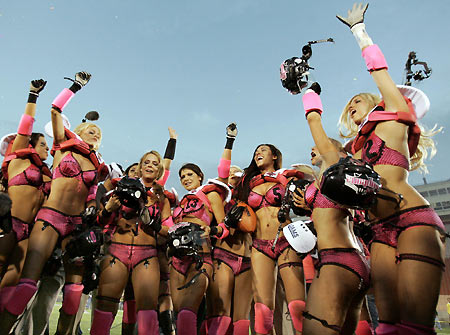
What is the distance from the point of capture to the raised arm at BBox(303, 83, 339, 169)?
8.57 feet

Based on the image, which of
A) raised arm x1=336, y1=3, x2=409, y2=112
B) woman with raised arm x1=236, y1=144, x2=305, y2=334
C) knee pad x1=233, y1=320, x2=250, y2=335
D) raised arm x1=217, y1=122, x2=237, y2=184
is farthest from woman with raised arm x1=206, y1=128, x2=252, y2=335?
raised arm x1=336, y1=3, x2=409, y2=112

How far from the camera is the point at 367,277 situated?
7.60 ft

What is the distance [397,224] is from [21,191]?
441 centimetres

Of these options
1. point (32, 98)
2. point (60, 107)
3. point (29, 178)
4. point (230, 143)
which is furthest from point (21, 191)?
point (230, 143)

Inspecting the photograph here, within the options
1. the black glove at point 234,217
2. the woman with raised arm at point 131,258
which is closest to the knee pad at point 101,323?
the woman with raised arm at point 131,258

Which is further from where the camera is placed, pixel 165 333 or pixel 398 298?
pixel 165 333

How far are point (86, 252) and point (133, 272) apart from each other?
0.62 meters

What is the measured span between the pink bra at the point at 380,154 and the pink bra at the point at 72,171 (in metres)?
3.54

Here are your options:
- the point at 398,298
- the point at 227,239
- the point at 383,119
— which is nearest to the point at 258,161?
the point at 227,239

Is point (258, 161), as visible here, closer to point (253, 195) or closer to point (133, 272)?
point (253, 195)

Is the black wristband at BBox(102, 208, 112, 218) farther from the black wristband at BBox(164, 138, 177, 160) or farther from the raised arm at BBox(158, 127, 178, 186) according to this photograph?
the black wristband at BBox(164, 138, 177, 160)

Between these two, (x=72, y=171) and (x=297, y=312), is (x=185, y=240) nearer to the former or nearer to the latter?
(x=297, y=312)

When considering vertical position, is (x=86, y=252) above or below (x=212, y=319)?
above

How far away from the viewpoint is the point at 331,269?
2.28 m
